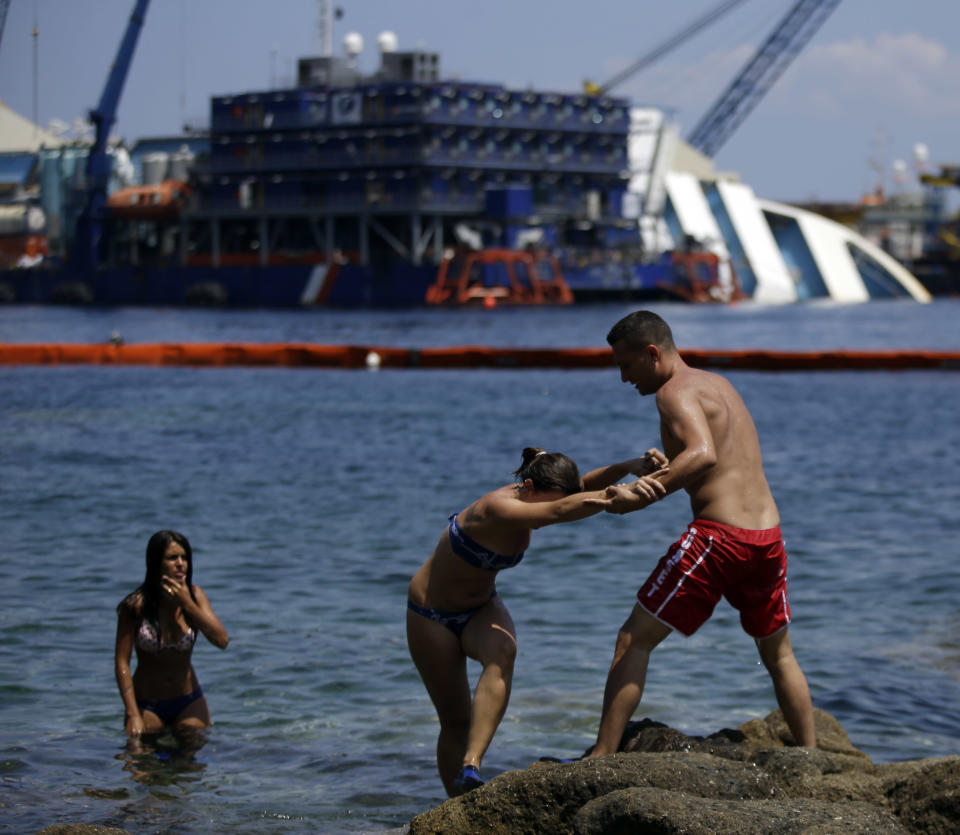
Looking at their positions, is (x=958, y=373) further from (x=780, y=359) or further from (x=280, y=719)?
(x=280, y=719)

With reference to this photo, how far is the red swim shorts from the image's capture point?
5648mm

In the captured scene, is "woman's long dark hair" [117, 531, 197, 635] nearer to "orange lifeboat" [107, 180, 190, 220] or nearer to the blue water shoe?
the blue water shoe

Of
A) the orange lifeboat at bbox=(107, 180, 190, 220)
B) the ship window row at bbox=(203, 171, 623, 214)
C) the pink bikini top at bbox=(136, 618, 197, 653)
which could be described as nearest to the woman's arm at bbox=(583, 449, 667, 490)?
the pink bikini top at bbox=(136, 618, 197, 653)

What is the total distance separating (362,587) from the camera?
451 inches

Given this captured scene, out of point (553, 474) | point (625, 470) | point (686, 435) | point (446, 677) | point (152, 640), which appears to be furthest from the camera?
point (152, 640)

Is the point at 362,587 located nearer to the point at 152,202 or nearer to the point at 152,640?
the point at 152,640

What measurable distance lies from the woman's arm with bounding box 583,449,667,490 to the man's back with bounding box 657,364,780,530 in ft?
0.26

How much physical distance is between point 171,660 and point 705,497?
9.55 feet

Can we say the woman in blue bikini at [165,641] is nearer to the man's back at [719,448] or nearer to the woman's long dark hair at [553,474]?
the woman's long dark hair at [553,474]

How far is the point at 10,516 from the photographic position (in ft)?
48.7

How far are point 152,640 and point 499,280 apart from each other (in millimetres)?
76005

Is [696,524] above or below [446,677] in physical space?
above

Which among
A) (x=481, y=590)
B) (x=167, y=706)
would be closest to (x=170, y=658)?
(x=167, y=706)

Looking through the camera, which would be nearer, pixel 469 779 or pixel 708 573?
pixel 469 779
